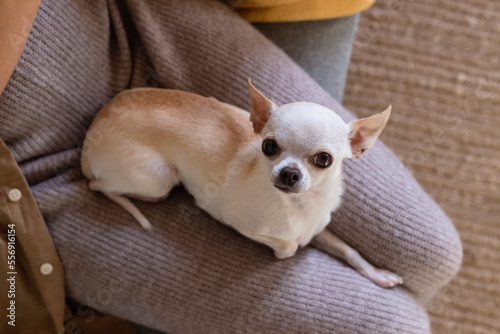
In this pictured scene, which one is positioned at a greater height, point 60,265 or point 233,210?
point 233,210

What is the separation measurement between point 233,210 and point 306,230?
0.22 metres

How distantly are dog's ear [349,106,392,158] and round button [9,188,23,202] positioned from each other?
3.19 ft

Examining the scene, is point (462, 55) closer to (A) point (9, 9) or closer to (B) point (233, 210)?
(B) point (233, 210)

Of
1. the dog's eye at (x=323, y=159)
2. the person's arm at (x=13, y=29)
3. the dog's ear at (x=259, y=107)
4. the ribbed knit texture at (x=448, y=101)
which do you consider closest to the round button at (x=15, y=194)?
the person's arm at (x=13, y=29)

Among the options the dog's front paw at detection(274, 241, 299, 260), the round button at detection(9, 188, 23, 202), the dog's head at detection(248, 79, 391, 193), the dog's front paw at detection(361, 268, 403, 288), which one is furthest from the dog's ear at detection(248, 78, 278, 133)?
the round button at detection(9, 188, 23, 202)

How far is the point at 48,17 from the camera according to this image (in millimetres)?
1243

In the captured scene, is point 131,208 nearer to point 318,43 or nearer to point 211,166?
point 211,166

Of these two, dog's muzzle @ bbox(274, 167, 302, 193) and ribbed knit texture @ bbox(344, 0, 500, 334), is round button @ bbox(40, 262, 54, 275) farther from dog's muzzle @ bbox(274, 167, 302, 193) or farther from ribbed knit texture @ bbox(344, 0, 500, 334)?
ribbed knit texture @ bbox(344, 0, 500, 334)

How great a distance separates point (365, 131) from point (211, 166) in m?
0.43

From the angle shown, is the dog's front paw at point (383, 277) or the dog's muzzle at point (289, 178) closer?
the dog's muzzle at point (289, 178)

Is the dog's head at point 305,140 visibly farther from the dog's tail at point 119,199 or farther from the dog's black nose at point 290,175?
the dog's tail at point 119,199

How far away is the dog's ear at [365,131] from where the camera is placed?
3.35 ft

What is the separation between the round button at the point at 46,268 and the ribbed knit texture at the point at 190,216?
0.06m

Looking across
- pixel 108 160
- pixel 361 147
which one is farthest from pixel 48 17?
pixel 361 147
